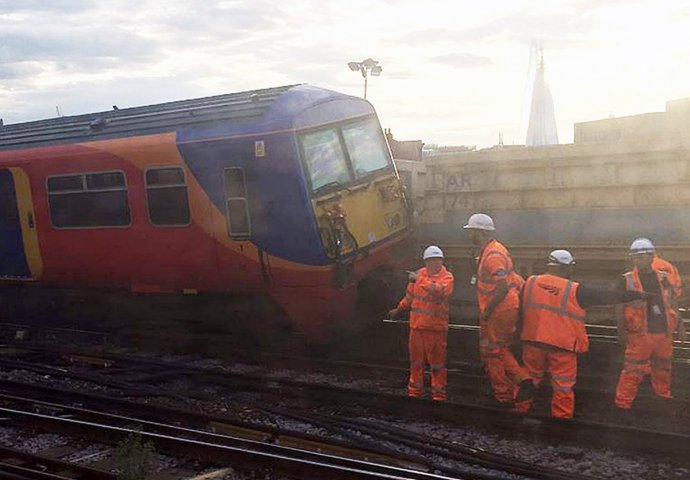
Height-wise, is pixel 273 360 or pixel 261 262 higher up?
pixel 261 262

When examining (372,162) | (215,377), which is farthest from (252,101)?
(215,377)

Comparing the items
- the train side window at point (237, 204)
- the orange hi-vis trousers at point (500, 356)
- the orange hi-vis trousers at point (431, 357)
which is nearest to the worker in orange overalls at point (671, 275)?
the orange hi-vis trousers at point (500, 356)

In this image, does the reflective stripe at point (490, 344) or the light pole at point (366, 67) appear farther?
the light pole at point (366, 67)

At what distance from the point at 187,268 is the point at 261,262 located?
1.19m

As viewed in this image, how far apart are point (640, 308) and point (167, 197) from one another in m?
5.96

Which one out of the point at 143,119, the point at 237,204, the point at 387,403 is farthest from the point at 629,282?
the point at 143,119

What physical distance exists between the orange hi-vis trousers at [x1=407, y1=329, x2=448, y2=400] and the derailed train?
165cm

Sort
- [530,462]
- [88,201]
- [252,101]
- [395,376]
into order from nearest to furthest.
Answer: [530,462] < [395,376] < [252,101] < [88,201]

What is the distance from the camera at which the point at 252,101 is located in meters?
9.95

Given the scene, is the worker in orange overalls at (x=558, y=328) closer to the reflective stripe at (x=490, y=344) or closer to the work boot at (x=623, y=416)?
the reflective stripe at (x=490, y=344)

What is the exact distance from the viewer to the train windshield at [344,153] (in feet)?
30.8

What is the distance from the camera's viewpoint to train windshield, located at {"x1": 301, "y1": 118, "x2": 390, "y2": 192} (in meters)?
9.40

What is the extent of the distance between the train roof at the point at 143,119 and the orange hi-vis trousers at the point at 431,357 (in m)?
3.50

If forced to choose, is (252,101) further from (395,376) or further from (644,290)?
(644,290)
